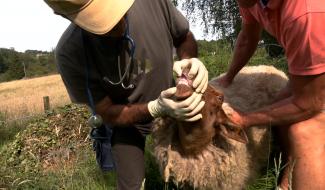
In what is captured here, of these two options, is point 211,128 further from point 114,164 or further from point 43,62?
point 43,62

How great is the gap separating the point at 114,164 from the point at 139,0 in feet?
4.68

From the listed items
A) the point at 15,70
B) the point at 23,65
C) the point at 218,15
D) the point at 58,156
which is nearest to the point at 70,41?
the point at 58,156

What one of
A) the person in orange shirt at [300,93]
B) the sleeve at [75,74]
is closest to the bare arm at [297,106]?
the person in orange shirt at [300,93]

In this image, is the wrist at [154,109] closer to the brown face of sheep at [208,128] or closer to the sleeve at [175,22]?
the brown face of sheep at [208,128]

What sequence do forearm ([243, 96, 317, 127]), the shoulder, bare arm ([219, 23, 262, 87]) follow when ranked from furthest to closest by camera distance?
bare arm ([219, 23, 262, 87]), the shoulder, forearm ([243, 96, 317, 127])

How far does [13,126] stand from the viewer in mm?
11828

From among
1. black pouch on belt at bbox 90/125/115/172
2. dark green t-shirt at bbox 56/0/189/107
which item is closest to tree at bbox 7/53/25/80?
black pouch on belt at bbox 90/125/115/172

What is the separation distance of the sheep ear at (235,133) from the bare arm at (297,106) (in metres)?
0.09

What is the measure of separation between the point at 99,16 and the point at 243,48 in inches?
72.5

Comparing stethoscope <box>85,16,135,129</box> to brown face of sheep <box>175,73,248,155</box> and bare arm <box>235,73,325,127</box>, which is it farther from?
bare arm <box>235,73,325,127</box>

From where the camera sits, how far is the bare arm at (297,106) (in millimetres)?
3455

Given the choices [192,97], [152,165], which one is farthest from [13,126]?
[192,97]

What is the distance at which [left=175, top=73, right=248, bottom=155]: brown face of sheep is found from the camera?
363 cm

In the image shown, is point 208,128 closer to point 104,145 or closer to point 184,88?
point 184,88
